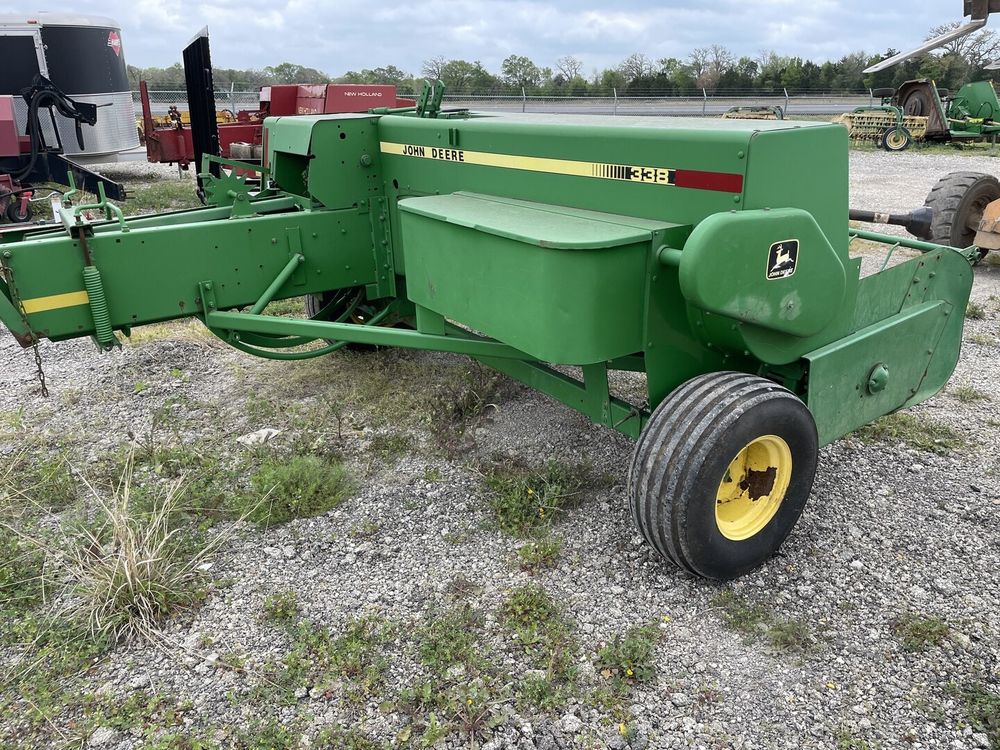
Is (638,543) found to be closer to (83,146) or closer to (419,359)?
(419,359)

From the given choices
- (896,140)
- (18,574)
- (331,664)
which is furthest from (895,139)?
(18,574)

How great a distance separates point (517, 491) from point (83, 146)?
461 inches

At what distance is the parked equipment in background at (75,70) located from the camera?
37.2 ft

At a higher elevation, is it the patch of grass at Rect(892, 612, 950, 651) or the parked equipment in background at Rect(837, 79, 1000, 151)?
the parked equipment in background at Rect(837, 79, 1000, 151)

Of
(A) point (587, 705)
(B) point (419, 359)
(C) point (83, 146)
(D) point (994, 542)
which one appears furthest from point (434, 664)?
(C) point (83, 146)

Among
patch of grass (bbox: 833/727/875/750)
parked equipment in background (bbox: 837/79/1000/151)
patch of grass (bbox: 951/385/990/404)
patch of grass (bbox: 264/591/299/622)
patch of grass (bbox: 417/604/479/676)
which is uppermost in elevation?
parked equipment in background (bbox: 837/79/1000/151)

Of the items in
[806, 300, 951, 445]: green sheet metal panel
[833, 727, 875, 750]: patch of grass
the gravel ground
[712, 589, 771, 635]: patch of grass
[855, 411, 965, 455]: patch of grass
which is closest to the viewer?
[833, 727, 875, 750]: patch of grass

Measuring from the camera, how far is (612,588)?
2984mm

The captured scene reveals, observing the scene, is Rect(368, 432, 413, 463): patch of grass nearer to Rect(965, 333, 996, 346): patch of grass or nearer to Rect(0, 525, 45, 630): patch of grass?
Rect(0, 525, 45, 630): patch of grass

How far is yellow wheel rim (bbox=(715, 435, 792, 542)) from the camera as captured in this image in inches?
116

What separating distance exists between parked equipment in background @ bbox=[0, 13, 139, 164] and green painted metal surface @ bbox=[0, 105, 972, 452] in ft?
30.6

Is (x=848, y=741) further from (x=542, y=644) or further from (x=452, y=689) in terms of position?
(x=452, y=689)

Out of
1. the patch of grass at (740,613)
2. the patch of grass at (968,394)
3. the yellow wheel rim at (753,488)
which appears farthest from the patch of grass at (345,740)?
the patch of grass at (968,394)

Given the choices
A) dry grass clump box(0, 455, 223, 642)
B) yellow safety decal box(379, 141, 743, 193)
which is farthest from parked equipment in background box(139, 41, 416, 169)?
dry grass clump box(0, 455, 223, 642)
